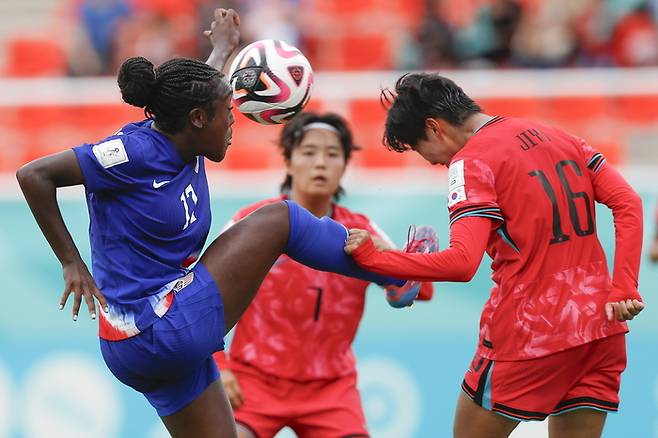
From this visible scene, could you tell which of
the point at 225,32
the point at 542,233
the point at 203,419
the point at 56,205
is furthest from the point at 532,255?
the point at 56,205

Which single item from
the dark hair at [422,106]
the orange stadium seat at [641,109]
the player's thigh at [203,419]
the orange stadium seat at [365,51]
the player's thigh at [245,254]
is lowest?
the player's thigh at [203,419]

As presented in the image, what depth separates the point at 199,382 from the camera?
4.68 metres

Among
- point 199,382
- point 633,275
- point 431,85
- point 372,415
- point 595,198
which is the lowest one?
point 372,415

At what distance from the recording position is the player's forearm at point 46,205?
4.19 m

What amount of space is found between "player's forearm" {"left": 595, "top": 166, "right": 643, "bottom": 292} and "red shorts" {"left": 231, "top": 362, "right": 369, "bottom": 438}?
164cm

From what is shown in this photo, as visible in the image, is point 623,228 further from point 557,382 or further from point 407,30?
point 407,30

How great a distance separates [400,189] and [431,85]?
3294 mm

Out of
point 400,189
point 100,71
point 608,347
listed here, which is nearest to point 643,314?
point 400,189

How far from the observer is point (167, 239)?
446 centimetres

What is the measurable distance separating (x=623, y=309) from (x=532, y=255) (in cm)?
39

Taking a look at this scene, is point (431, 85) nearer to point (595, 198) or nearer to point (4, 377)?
point (595, 198)

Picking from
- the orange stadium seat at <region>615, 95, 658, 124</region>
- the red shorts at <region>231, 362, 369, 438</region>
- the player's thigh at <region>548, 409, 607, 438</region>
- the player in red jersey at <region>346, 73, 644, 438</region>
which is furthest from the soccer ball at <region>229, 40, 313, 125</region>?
the orange stadium seat at <region>615, 95, 658, 124</region>

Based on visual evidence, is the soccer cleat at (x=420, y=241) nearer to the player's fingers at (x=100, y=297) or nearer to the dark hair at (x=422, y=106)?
the dark hair at (x=422, y=106)

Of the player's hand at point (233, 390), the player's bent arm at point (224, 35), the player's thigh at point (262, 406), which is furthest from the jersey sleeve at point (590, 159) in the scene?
the player's hand at point (233, 390)
